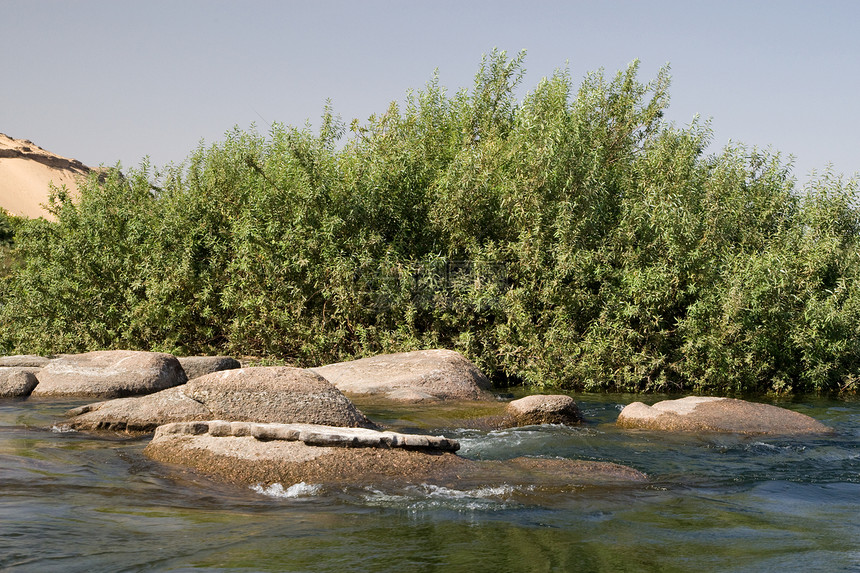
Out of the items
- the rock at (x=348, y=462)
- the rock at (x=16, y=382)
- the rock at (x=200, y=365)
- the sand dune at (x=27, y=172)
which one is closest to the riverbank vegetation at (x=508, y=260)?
the rock at (x=200, y=365)

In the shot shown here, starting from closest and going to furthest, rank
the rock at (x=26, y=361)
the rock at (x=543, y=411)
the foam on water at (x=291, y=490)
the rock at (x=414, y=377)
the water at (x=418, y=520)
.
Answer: the water at (x=418, y=520)
the foam on water at (x=291, y=490)
the rock at (x=543, y=411)
the rock at (x=414, y=377)
the rock at (x=26, y=361)

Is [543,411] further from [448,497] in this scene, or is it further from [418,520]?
[418,520]

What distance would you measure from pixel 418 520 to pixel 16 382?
10671 mm

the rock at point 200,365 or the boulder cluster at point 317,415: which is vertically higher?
the rock at point 200,365

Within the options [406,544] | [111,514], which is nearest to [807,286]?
[406,544]

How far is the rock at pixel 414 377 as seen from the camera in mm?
13320

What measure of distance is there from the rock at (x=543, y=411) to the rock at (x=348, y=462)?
127 inches

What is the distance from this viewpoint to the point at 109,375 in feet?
44.7

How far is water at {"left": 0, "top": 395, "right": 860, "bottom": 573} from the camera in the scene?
4934 mm

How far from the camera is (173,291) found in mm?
18266

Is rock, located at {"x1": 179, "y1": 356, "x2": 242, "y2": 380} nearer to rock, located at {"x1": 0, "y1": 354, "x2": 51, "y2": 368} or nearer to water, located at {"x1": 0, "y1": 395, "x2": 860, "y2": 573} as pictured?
rock, located at {"x1": 0, "y1": 354, "x2": 51, "y2": 368}

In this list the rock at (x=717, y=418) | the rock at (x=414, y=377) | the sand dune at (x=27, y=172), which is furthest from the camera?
the sand dune at (x=27, y=172)

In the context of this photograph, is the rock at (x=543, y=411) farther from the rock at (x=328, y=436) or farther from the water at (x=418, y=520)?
the rock at (x=328, y=436)

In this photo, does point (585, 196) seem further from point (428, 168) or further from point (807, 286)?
point (807, 286)
